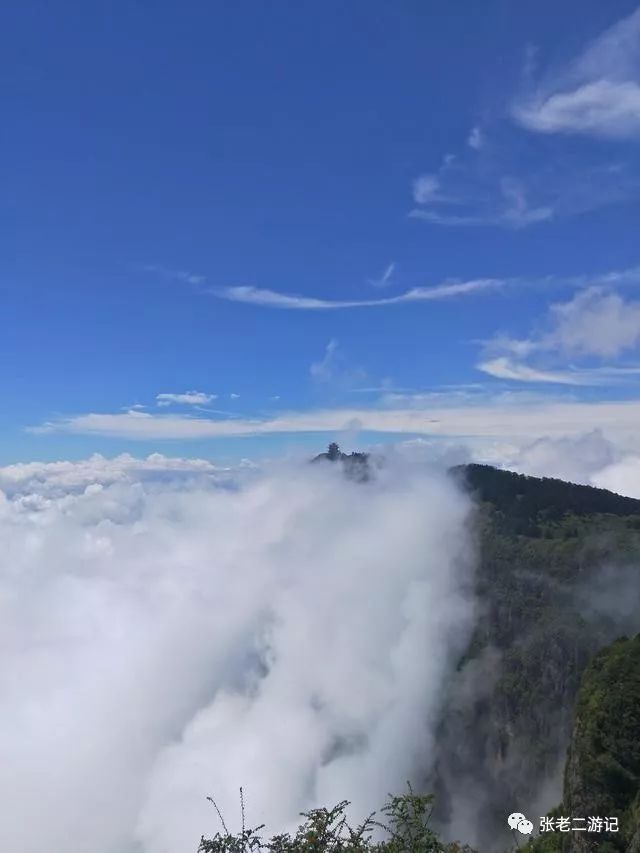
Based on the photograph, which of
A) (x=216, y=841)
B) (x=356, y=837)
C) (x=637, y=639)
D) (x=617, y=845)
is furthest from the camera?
(x=637, y=639)

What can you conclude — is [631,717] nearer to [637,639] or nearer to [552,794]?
[637,639]

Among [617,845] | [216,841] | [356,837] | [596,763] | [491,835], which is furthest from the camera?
[491,835]

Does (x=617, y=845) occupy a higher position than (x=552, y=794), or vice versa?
(x=617, y=845)

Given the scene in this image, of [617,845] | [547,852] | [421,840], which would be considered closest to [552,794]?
[547,852]

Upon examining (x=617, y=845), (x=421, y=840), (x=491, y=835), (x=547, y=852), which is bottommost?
(x=491, y=835)

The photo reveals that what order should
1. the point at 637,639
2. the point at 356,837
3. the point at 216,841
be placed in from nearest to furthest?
the point at 356,837 → the point at 216,841 → the point at 637,639

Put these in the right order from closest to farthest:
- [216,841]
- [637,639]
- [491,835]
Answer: [216,841], [637,639], [491,835]

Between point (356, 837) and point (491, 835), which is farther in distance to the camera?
point (491, 835)

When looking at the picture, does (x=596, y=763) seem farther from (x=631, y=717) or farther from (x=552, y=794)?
(x=552, y=794)

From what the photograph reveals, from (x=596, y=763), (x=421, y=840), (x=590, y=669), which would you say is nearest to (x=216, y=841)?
(x=421, y=840)
